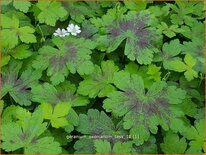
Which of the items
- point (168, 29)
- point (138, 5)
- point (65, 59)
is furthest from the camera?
point (138, 5)

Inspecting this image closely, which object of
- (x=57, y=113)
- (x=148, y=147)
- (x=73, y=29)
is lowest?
(x=148, y=147)

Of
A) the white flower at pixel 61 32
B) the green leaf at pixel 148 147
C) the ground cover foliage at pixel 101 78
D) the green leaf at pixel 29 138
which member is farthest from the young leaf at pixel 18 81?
the green leaf at pixel 148 147

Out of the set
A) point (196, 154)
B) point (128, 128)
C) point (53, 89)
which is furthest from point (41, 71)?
point (196, 154)

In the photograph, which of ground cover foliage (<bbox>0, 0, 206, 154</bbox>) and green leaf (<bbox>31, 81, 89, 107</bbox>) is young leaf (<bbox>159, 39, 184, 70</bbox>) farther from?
green leaf (<bbox>31, 81, 89, 107</bbox>)

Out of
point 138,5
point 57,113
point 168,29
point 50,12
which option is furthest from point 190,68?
point 50,12

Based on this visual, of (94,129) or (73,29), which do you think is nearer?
(94,129)

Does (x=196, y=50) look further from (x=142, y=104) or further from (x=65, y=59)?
(x=65, y=59)

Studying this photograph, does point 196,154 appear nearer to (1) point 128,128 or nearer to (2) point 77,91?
(1) point 128,128

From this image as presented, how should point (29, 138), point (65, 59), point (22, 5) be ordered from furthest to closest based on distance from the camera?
1. point (22, 5)
2. point (65, 59)
3. point (29, 138)

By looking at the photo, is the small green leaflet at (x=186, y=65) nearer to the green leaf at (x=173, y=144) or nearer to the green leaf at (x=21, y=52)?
the green leaf at (x=173, y=144)
